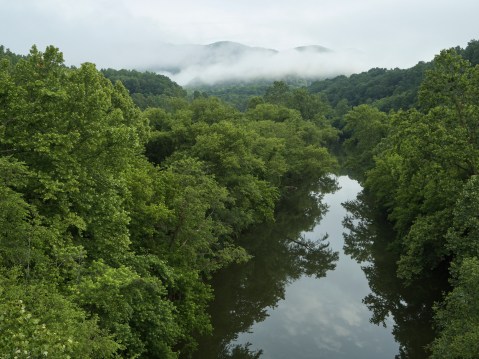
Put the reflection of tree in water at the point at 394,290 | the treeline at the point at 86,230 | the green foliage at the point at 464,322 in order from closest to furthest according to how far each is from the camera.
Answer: the treeline at the point at 86,230, the green foliage at the point at 464,322, the reflection of tree in water at the point at 394,290

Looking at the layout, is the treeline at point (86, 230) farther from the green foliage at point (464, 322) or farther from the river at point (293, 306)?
the green foliage at point (464, 322)

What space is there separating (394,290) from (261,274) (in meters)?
10.3

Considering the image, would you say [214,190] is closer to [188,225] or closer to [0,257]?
[188,225]

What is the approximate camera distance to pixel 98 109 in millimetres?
19031

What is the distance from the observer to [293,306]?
30094mm

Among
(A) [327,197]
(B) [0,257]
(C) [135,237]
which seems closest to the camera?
(B) [0,257]

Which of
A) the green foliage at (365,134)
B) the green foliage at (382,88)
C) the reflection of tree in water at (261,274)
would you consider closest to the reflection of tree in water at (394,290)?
the reflection of tree in water at (261,274)

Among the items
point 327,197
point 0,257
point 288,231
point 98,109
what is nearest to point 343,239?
point 288,231

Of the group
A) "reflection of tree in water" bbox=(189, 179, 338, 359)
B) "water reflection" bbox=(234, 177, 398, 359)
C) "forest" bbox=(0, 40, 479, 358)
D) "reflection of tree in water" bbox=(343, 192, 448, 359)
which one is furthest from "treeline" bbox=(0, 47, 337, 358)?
"reflection of tree in water" bbox=(343, 192, 448, 359)

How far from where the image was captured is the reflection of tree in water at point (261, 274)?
996 inches

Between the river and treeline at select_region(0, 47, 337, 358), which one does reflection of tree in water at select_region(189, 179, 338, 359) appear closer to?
the river

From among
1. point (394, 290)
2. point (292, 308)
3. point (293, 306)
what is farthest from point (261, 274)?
point (394, 290)

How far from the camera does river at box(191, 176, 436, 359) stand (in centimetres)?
2481

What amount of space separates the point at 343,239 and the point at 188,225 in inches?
967
